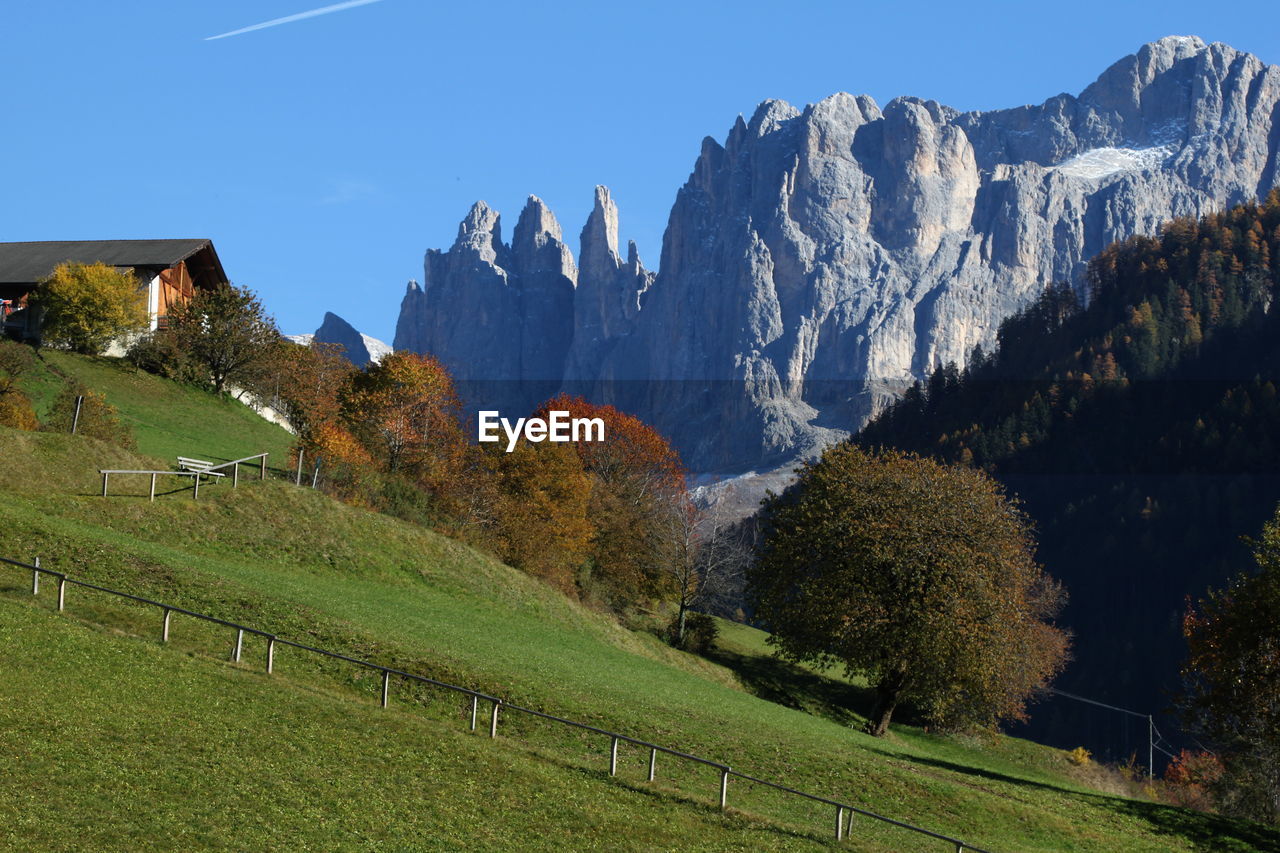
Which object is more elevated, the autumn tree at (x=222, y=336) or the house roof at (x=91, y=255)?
the house roof at (x=91, y=255)

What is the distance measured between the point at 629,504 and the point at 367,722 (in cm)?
6463

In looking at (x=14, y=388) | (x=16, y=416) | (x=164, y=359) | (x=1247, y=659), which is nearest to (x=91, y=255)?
(x=164, y=359)

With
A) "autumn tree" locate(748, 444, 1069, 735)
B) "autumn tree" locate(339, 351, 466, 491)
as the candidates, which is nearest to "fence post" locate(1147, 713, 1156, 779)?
"autumn tree" locate(748, 444, 1069, 735)

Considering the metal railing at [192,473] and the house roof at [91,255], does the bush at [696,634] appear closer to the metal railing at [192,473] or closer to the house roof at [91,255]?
the metal railing at [192,473]

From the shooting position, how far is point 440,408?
8388 centimetres

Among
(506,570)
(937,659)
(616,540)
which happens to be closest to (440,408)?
(616,540)

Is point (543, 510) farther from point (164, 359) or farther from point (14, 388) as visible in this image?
point (14, 388)

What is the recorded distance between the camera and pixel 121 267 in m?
87.9

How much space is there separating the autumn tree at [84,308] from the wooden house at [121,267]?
1649 millimetres

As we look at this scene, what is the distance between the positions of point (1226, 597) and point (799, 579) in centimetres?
2168

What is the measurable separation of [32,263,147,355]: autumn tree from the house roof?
15.4 ft

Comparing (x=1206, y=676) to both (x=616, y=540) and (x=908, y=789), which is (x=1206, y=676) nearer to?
(x=908, y=789)

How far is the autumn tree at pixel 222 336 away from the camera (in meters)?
83.9

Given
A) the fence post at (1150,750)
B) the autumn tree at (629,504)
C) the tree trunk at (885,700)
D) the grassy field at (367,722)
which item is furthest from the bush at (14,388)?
the fence post at (1150,750)
